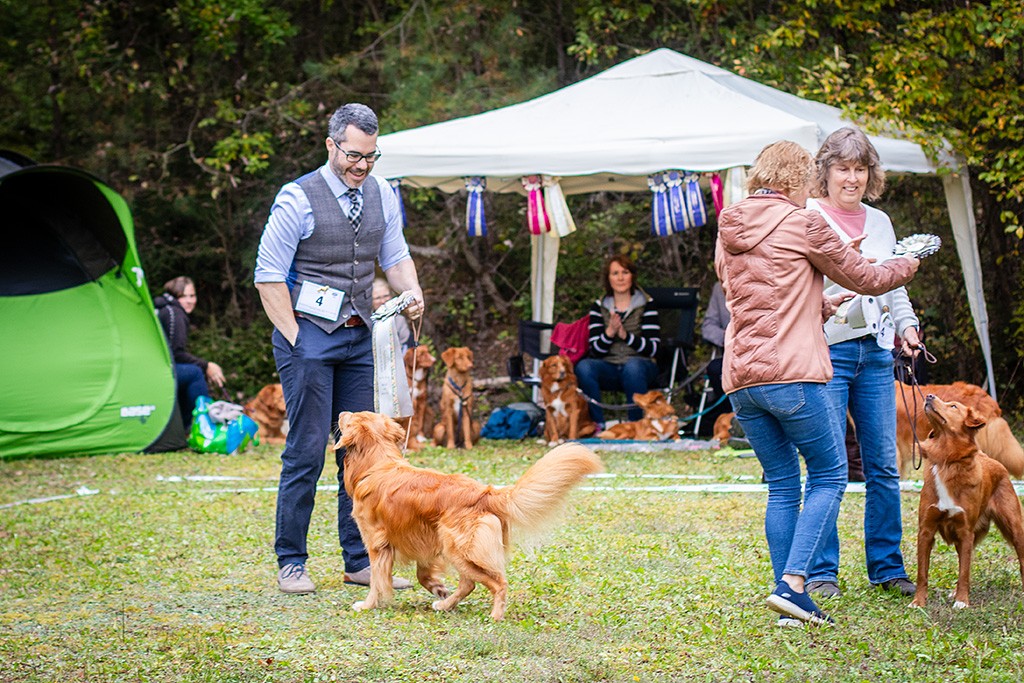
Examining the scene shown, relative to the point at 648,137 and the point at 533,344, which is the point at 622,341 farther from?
the point at 648,137

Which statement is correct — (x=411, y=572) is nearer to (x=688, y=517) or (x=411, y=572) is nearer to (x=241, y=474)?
(x=688, y=517)

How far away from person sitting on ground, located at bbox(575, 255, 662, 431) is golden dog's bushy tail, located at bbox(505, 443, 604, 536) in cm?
493

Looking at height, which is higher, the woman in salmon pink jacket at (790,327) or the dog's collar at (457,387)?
the woman in salmon pink jacket at (790,327)

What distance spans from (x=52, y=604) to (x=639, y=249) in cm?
788

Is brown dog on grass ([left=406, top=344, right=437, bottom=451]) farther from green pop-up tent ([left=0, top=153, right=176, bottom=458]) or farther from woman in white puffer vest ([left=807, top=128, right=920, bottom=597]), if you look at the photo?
woman in white puffer vest ([left=807, top=128, right=920, bottom=597])

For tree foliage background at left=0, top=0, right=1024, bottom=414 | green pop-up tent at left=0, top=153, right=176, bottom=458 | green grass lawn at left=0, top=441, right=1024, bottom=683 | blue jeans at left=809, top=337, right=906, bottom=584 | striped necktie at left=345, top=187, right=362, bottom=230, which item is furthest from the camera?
tree foliage background at left=0, top=0, right=1024, bottom=414

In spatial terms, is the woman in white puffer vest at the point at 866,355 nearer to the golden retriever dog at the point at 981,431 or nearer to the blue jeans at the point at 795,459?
the blue jeans at the point at 795,459

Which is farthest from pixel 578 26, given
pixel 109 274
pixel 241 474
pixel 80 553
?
pixel 80 553

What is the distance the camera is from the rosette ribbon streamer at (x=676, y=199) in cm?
746

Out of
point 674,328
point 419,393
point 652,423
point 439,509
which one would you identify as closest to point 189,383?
point 419,393

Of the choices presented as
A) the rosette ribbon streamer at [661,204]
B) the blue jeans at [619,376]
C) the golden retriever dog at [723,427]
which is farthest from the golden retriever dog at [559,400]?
the rosette ribbon streamer at [661,204]

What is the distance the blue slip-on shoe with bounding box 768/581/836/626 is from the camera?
3.42 metres

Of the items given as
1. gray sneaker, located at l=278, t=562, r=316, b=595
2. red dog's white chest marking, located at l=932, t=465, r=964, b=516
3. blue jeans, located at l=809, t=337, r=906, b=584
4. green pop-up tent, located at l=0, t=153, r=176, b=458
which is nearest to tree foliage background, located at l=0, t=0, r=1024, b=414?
green pop-up tent, located at l=0, t=153, r=176, b=458

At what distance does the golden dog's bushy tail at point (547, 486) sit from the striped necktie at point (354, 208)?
3.64 feet
